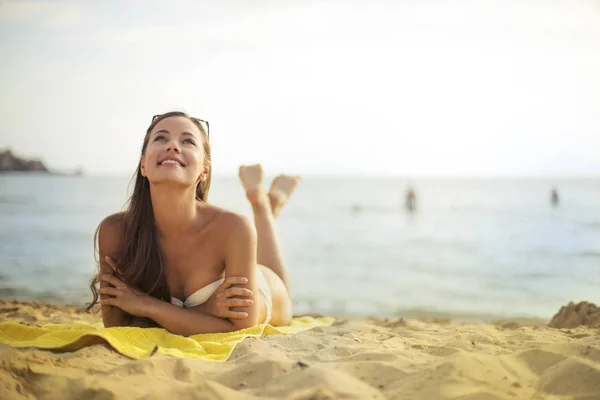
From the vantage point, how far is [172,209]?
3.42 metres

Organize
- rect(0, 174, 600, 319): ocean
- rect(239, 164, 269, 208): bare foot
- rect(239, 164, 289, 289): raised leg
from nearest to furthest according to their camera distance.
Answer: rect(239, 164, 289, 289): raised leg → rect(239, 164, 269, 208): bare foot → rect(0, 174, 600, 319): ocean

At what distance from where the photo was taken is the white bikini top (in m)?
3.48

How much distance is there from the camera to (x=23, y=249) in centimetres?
1014

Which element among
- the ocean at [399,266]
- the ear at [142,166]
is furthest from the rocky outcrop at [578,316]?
the ear at [142,166]

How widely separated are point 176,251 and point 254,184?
1345 millimetres

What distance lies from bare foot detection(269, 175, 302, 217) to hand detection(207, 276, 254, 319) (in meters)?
1.88

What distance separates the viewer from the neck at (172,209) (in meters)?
3.38

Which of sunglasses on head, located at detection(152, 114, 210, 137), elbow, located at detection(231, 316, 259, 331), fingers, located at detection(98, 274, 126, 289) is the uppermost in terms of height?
sunglasses on head, located at detection(152, 114, 210, 137)

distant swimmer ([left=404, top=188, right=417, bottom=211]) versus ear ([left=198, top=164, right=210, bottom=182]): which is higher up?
distant swimmer ([left=404, top=188, right=417, bottom=211])

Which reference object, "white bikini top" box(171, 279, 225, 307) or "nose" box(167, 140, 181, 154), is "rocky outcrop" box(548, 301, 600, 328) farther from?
"nose" box(167, 140, 181, 154)

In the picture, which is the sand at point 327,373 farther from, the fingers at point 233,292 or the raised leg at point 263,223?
the raised leg at point 263,223

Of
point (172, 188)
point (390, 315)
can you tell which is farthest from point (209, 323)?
point (390, 315)

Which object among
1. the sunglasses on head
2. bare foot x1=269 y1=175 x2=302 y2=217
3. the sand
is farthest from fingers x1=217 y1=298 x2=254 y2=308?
bare foot x1=269 y1=175 x2=302 y2=217

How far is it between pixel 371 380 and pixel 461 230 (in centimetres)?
1545
